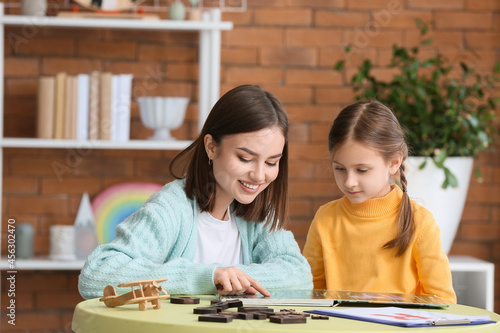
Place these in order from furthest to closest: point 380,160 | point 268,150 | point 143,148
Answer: point 143,148
point 380,160
point 268,150

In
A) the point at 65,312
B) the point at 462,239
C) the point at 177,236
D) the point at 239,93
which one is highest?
the point at 239,93

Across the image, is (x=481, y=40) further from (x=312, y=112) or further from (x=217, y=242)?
(x=217, y=242)

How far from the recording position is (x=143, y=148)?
2693 millimetres

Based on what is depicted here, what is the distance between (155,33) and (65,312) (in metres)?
1.19

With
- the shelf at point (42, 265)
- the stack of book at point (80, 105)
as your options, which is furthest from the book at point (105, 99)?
the shelf at point (42, 265)

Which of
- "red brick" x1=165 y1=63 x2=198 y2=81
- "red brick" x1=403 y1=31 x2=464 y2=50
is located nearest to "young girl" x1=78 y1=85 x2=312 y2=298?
"red brick" x1=165 y1=63 x2=198 y2=81

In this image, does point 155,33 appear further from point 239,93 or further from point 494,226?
point 494,226

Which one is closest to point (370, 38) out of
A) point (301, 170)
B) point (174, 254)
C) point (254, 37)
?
point (254, 37)

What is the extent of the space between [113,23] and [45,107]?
0.41 meters

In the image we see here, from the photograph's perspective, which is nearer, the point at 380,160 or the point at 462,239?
the point at 380,160

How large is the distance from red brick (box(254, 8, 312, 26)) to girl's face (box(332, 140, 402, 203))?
1.27 meters

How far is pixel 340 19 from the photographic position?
297 centimetres

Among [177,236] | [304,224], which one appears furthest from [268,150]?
[304,224]

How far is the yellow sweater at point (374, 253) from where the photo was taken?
1.76 metres
